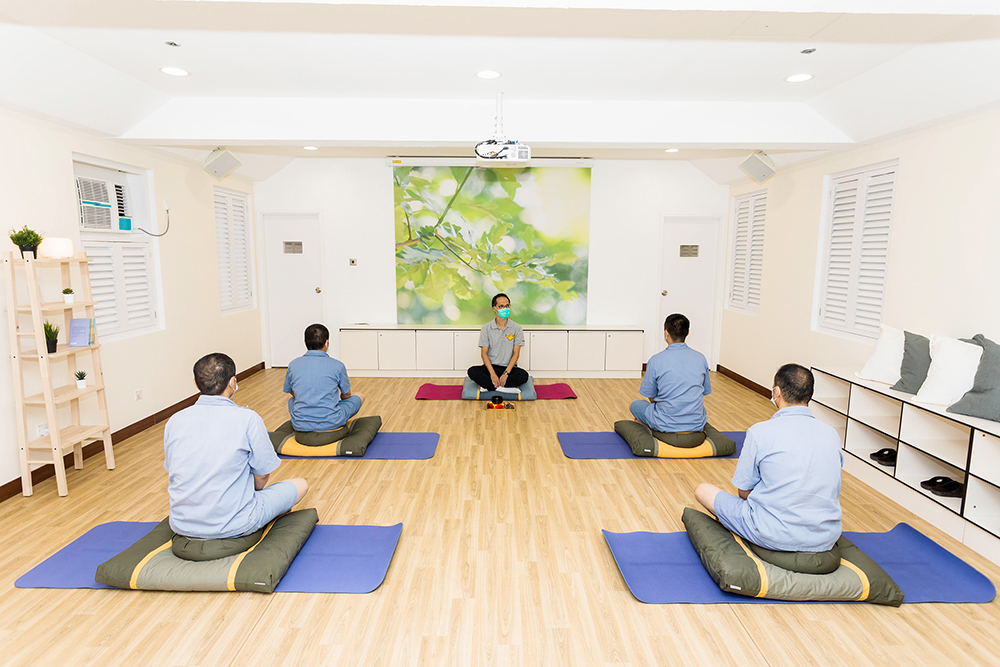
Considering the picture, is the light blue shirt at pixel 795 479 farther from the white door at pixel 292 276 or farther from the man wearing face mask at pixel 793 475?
the white door at pixel 292 276

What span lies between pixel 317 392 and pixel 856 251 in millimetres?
4928

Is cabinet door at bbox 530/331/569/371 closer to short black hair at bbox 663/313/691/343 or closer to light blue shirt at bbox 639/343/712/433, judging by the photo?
light blue shirt at bbox 639/343/712/433

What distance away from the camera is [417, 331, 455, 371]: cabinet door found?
7.00m

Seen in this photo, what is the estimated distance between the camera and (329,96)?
4.49 metres

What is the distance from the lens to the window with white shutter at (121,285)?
14.8 ft

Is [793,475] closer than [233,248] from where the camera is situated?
Yes

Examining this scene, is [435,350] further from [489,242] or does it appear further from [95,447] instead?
[95,447]

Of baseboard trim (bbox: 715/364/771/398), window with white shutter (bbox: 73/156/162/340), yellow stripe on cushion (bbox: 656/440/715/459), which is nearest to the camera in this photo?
yellow stripe on cushion (bbox: 656/440/715/459)

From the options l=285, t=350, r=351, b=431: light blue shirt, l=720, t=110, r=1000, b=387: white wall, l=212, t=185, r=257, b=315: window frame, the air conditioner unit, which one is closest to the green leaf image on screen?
l=212, t=185, r=257, b=315: window frame

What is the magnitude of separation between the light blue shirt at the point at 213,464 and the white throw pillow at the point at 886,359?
423cm

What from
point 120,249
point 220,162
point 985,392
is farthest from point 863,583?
point 220,162

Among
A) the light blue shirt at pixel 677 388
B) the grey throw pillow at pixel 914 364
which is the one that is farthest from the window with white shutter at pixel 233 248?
the grey throw pillow at pixel 914 364

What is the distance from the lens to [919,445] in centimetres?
343

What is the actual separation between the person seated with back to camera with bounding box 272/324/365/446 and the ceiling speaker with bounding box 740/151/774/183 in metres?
4.50
